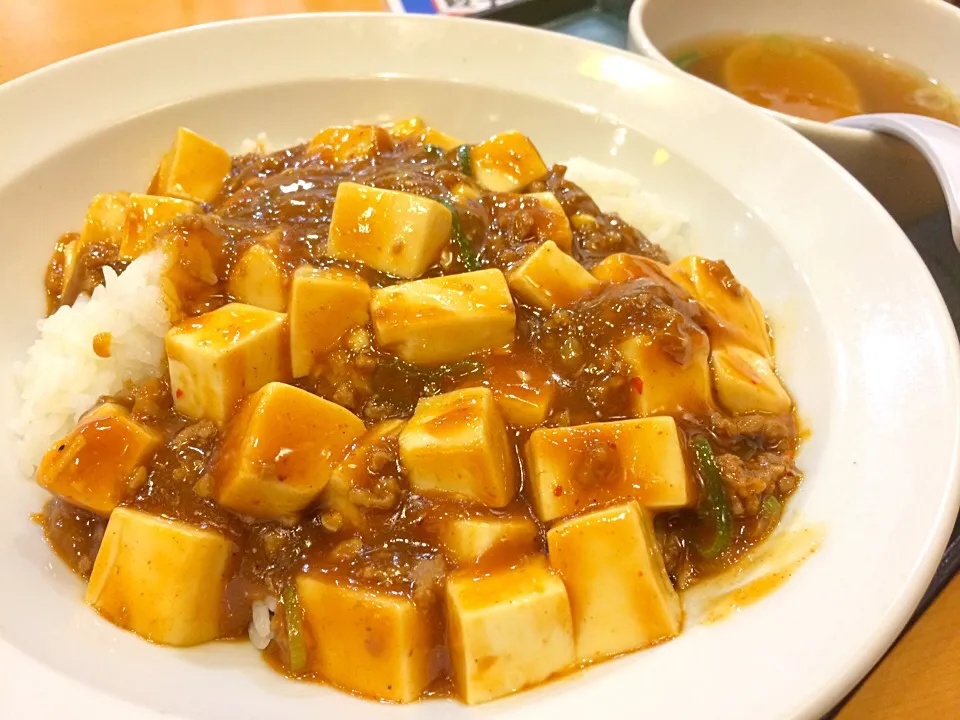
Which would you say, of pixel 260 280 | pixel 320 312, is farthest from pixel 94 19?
pixel 320 312

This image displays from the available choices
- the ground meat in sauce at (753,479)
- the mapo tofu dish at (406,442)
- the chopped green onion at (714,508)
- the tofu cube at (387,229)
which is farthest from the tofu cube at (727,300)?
the tofu cube at (387,229)

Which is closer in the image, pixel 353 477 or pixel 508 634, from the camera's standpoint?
pixel 508 634

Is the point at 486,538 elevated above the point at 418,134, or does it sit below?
below

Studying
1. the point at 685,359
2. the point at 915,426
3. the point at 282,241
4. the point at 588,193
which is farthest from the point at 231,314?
the point at 915,426

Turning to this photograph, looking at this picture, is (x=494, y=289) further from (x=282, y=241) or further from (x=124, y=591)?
(x=124, y=591)

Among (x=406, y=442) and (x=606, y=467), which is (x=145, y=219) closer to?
(x=406, y=442)
